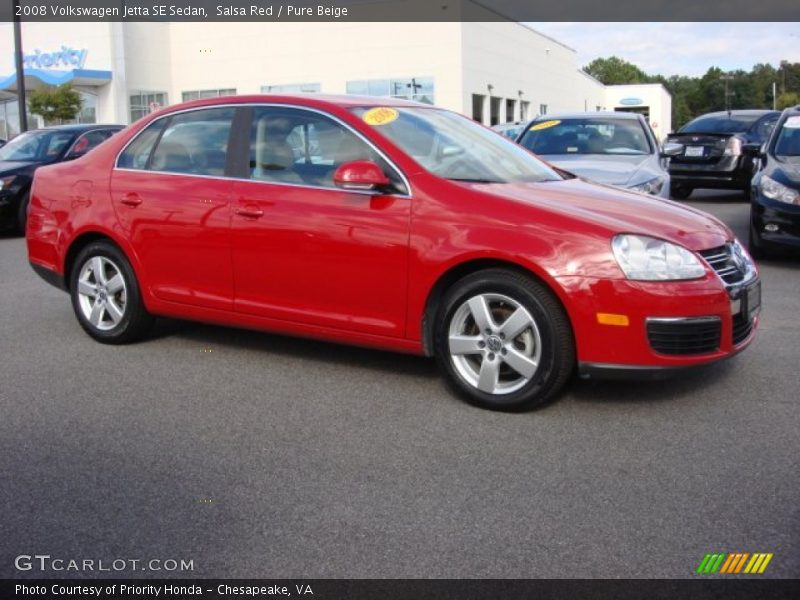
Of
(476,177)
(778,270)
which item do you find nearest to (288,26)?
(778,270)

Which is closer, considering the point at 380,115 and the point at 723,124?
the point at 380,115

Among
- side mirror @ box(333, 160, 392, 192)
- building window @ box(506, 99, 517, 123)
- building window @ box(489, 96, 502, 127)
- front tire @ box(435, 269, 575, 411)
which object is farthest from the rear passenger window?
building window @ box(506, 99, 517, 123)

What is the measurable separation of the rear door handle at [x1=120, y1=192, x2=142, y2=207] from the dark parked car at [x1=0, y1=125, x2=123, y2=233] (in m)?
7.59

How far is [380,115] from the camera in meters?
5.35

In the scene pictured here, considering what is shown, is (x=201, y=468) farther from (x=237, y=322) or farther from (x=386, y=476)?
(x=237, y=322)

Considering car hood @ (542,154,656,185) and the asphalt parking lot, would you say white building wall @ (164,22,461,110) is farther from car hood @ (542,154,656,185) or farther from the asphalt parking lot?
the asphalt parking lot

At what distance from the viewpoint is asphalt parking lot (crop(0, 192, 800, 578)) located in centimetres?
319

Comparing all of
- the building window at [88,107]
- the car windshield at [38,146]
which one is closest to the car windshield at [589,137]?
the car windshield at [38,146]

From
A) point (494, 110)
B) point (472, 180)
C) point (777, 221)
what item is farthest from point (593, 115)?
point (494, 110)

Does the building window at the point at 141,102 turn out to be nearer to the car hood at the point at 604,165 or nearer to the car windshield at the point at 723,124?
the car windshield at the point at 723,124

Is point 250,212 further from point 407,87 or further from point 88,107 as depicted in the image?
point 88,107

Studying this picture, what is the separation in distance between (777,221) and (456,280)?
5.20m

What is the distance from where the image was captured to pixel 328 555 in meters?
3.16

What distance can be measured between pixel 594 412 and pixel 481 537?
62.1 inches
